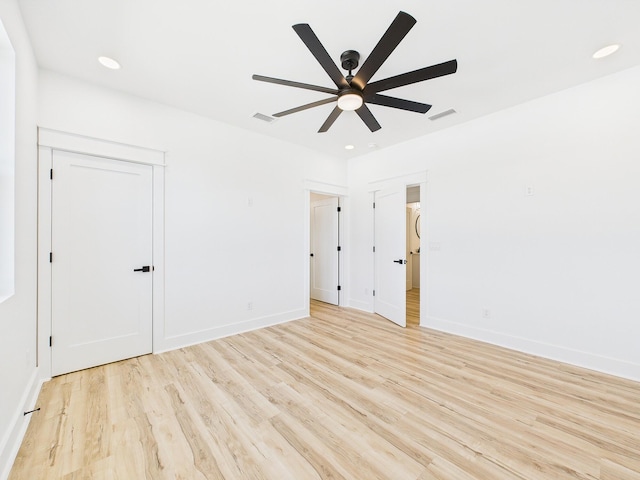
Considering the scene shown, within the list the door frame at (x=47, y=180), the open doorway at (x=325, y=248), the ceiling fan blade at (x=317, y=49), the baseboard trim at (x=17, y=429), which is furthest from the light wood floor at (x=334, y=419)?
the ceiling fan blade at (x=317, y=49)

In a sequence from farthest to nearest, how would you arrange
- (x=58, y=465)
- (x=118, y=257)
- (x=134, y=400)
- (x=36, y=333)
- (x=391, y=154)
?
(x=391, y=154), (x=118, y=257), (x=36, y=333), (x=134, y=400), (x=58, y=465)

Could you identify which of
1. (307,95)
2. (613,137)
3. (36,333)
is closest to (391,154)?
(307,95)

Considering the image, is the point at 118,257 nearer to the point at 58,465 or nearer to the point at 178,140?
the point at 178,140

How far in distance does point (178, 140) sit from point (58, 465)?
303 cm

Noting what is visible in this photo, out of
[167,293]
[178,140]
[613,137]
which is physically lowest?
[167,293]

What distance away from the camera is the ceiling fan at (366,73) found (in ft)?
5.04

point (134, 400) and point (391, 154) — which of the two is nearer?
point (134, 400)

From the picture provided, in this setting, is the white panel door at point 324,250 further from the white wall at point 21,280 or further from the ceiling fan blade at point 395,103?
the white wall at point 21,280

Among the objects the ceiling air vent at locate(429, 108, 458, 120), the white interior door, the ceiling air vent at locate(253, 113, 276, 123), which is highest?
the ceiling air vent at locate(429, 108, 458, 120)

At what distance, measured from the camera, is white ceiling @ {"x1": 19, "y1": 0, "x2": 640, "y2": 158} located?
1872 millimetres

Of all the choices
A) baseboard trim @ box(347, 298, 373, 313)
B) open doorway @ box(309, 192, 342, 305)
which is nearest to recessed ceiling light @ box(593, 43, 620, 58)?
open doorway @ box(309, 192, 342, 305)

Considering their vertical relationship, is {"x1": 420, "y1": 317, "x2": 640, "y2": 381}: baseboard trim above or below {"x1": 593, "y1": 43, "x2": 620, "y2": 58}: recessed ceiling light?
below

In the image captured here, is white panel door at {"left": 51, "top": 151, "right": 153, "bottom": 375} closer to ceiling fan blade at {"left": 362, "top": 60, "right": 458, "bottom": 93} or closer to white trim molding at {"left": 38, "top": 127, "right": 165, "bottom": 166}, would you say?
white trim molding at {"left": 38, "top": 127, "right": 165, "bottom": 166}

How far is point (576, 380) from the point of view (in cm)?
250
